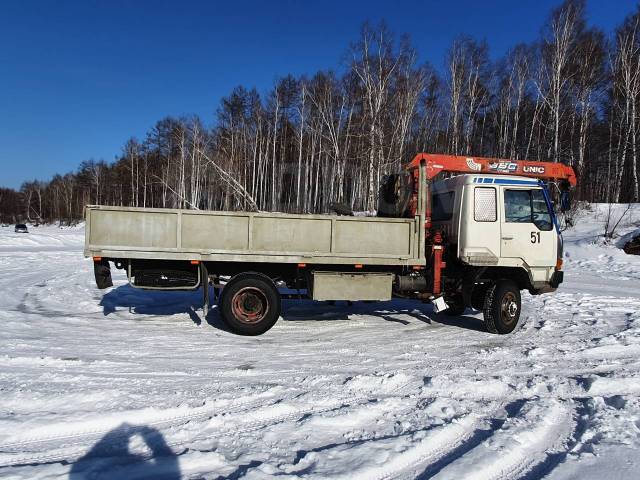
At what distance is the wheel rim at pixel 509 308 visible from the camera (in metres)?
7.57

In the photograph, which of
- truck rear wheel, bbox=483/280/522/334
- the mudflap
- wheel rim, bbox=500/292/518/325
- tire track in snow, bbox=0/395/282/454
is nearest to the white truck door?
truck rear wheel, bbox=483/280/522/334

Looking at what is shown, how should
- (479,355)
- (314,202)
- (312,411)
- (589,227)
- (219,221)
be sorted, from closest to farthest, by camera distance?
(312,411) → (479,355) → (219,221) → (589,227) → (314,202)

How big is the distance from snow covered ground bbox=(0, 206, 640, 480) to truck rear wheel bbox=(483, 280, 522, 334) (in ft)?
0.84

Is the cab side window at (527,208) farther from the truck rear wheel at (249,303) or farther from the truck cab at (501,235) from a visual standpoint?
the truck rear wheel at (249,303)

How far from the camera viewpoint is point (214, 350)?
6180 mm

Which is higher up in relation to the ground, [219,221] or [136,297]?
[219,221]

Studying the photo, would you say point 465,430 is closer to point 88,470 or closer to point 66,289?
point 88,470

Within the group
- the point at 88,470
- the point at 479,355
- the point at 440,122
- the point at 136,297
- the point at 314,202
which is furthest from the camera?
the point at 314,202

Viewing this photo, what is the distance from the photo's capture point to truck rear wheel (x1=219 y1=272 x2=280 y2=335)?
275 inches

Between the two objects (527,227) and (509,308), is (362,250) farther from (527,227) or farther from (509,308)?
(527,227)

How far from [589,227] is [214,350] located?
23.9m

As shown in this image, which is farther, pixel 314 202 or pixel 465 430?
pixel 314 202

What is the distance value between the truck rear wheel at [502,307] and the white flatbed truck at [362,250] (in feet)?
0.06

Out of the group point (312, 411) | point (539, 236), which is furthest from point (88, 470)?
point (539, 236)
